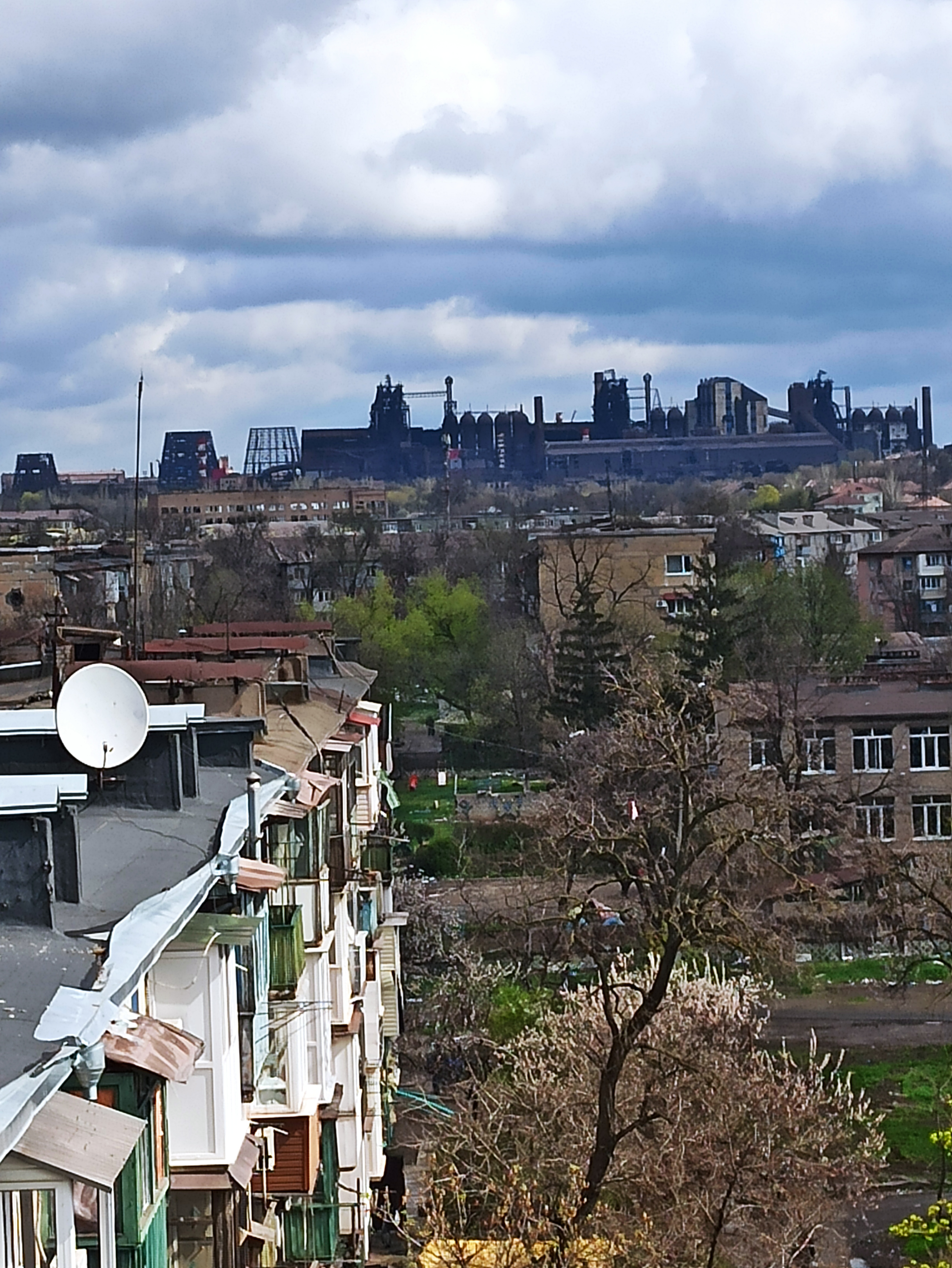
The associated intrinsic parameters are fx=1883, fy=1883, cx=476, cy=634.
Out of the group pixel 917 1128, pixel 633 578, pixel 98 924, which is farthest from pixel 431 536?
pixel 98 924

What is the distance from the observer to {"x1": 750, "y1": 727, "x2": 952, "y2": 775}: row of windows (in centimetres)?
4306

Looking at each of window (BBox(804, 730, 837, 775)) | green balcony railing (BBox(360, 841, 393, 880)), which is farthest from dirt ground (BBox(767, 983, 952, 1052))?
green balcony railing (BBox(360, 841, 393, 880))

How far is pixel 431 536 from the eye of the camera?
9475 cm

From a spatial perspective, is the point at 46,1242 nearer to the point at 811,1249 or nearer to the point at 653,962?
the point at 811,1249

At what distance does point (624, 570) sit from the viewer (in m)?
68.5

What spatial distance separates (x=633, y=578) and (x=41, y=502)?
95.4 m

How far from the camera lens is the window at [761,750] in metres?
42.8

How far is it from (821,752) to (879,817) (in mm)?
2200

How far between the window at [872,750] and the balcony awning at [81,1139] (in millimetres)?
38797

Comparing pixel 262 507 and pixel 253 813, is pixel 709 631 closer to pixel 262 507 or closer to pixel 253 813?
pixel 253 813

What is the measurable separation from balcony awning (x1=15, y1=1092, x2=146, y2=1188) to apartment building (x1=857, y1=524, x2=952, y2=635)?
78.0m

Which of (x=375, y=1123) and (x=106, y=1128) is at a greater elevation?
(x=106, y=1128)

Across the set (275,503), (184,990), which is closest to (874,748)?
(184,990)

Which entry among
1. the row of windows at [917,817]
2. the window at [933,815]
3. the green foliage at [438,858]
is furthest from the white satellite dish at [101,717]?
the window at [933,815]
